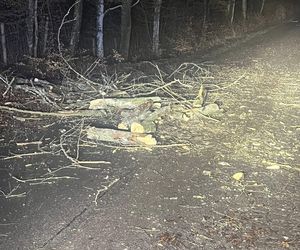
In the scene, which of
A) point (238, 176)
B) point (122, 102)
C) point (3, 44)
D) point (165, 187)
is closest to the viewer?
point (165, 187)

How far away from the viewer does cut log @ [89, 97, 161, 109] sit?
935cm

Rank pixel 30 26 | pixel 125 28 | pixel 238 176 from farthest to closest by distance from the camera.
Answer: pixel 125 28 → pixel 30 26 → pixel 238 176

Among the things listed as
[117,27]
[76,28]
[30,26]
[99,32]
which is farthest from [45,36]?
[117,27]

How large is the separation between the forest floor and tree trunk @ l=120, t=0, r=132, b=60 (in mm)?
6939

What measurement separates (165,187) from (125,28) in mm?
10681

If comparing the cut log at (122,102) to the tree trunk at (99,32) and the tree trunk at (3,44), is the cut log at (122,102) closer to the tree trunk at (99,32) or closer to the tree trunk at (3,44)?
the tree trunk at (3,44)

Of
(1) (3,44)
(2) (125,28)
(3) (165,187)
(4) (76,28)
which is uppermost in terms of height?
(4) (76,28)

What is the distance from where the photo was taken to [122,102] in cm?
945

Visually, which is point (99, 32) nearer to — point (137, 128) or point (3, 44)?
point (3, 44)

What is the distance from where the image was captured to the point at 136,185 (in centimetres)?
628

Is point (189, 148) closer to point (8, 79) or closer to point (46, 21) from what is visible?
point (8, 79)

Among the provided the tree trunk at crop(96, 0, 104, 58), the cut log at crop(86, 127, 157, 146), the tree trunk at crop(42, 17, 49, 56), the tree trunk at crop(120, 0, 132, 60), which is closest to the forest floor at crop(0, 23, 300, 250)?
the cut log at crop(86, 127, 157, 146)

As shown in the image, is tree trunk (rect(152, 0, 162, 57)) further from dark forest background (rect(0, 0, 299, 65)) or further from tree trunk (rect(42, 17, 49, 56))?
tree trunk (rect(42, 17, 49, 56))

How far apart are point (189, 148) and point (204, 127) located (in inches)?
43.7
